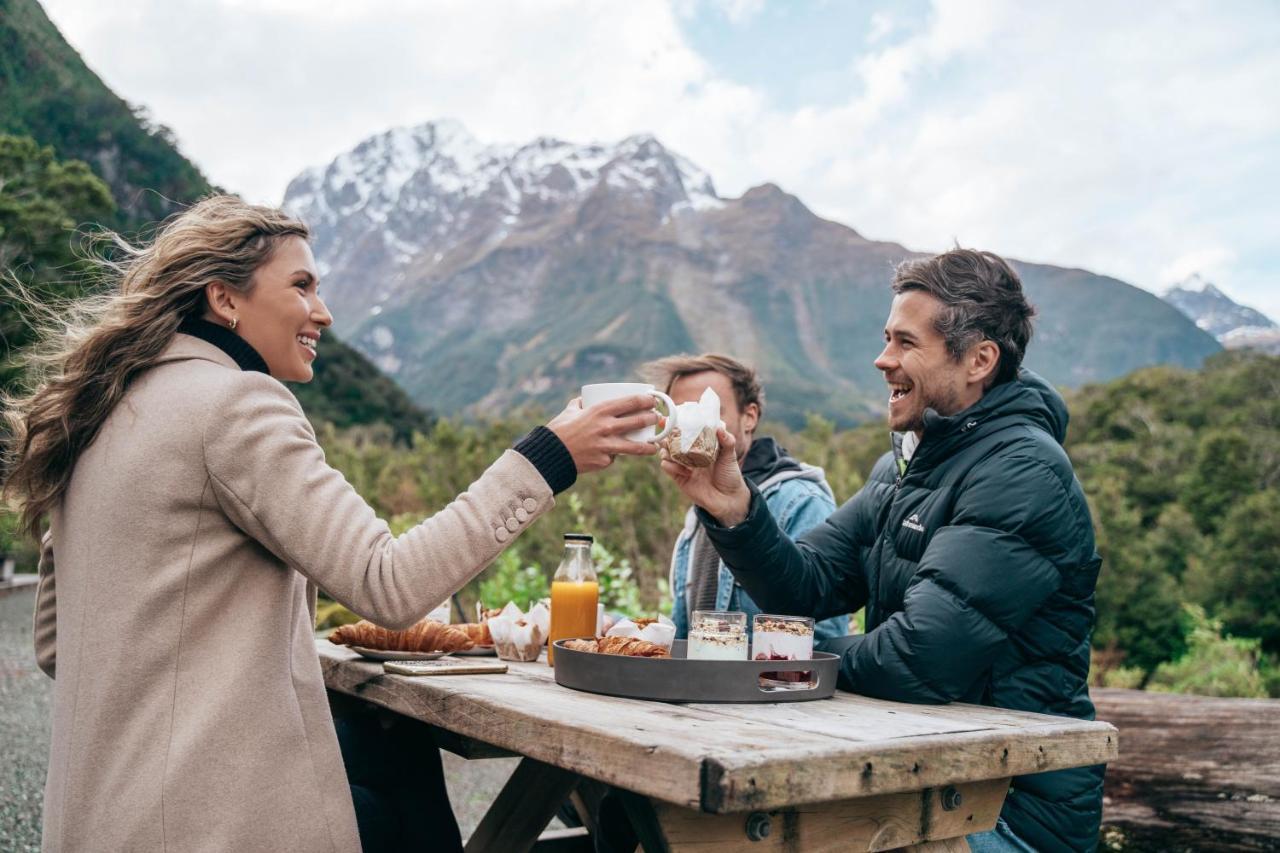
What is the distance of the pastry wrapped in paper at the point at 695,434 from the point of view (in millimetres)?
2049

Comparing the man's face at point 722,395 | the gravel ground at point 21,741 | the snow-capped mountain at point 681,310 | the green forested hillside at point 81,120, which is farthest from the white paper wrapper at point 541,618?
the snow-capped mountain at point 681,310

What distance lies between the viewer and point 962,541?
2100 millimetres

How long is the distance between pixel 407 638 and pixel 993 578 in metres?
1.29

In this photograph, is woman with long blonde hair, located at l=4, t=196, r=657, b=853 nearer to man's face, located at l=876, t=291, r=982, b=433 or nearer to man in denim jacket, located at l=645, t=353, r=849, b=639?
man's face, located at l=876, t=291, r=982, b=433

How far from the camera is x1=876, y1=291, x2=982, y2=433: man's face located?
2551mm

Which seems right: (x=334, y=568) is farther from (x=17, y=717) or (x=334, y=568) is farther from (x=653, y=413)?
(x=17, y=717)

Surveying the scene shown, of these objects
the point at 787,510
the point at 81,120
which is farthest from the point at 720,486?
the point at 81,120

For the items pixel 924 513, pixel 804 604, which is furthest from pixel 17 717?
pixel 924 513

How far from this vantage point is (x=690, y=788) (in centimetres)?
131

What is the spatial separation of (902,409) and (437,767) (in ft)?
4.52

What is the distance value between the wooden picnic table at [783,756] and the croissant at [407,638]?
437mm

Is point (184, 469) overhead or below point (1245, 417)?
below

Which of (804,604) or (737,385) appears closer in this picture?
(804,604)

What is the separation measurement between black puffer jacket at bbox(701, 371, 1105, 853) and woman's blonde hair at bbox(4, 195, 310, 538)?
1.17 meters
